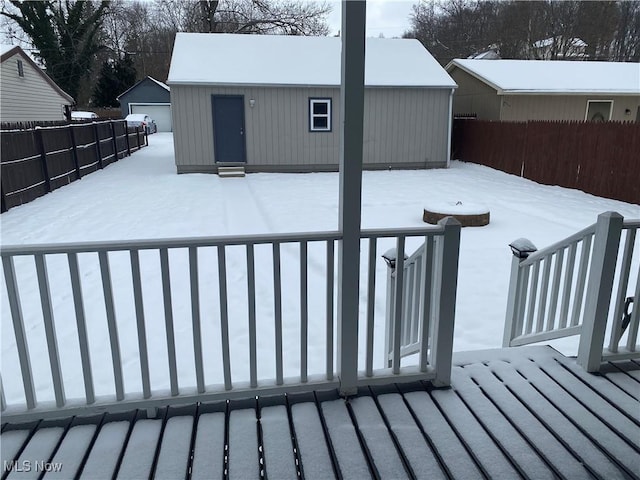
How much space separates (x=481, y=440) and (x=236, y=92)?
37.6 feet

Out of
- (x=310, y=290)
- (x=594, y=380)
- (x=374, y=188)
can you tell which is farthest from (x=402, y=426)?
(x=374, y=188)

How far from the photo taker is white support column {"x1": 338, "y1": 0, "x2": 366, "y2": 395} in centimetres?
192

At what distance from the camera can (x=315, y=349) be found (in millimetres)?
3320

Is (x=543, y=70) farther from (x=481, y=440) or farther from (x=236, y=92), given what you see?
(x=481, y=440)

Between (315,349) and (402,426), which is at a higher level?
(402,426)

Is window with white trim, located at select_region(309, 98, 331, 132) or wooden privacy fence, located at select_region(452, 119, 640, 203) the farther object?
window with white trim, located at select_region(309, 98, 331, 132)

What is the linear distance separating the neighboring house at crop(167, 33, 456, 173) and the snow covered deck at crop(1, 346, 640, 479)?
1088 centimetres

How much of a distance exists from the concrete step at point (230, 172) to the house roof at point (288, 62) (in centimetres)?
211

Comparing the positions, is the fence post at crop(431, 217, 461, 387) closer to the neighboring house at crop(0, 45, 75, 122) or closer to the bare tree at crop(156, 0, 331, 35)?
the neighboring house at crop(0, 45, 75, 122)

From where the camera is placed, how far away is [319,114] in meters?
12.7

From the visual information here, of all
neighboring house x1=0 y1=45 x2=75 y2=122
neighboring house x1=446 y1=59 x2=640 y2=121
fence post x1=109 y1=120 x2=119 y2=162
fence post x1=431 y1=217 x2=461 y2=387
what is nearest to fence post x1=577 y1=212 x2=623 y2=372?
fence post x1=431 y1=217 x2=461 y2=387

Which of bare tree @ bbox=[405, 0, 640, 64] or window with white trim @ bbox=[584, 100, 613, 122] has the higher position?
bare tree @ bbox=[405, 0, 640, 64]

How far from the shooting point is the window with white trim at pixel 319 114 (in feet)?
41.2

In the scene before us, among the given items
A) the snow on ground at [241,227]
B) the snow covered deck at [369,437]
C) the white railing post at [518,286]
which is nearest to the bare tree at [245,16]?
the snow on ground at [241,227]
